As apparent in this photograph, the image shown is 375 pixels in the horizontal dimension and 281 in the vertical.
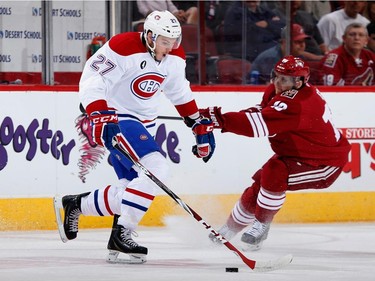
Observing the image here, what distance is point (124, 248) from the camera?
17.2ft

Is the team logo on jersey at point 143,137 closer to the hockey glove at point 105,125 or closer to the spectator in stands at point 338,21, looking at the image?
the hockey glove at point 105,125

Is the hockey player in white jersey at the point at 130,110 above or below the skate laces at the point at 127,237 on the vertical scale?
above

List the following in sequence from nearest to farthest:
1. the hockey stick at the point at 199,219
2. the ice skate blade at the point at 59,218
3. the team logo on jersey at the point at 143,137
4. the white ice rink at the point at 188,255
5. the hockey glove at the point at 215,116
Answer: the white ice rink at the point at 188,255 → the hockey stick at the point at 199,219 → the team logo on jersey at the point at 143,137 → the ice skate blade at the point at 59,218 → the hockey glove at the point at 215,116

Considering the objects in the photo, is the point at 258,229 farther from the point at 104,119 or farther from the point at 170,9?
the point at 170,9

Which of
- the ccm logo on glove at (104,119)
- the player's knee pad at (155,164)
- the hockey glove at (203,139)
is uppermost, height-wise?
the ccm logo on glove at (104,119)

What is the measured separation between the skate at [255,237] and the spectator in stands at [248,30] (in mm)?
1898

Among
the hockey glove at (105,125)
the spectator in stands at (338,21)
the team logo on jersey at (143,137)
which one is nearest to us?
the hockey glove at (105,125)

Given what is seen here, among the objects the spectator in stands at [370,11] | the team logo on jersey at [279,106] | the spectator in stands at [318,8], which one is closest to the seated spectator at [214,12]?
the spectator in stands at [318,8]

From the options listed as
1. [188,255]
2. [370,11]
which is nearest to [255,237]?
[188,255]

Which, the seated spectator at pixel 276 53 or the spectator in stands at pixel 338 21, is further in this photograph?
the spectator in stands at pixel 338 21

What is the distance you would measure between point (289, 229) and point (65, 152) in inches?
58.6

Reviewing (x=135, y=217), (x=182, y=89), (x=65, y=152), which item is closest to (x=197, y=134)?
(x=182, y=89)

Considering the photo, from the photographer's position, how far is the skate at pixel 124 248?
5242 millimetres

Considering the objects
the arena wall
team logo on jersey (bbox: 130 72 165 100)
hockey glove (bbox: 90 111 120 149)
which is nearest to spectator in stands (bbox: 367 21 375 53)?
the arena wall
